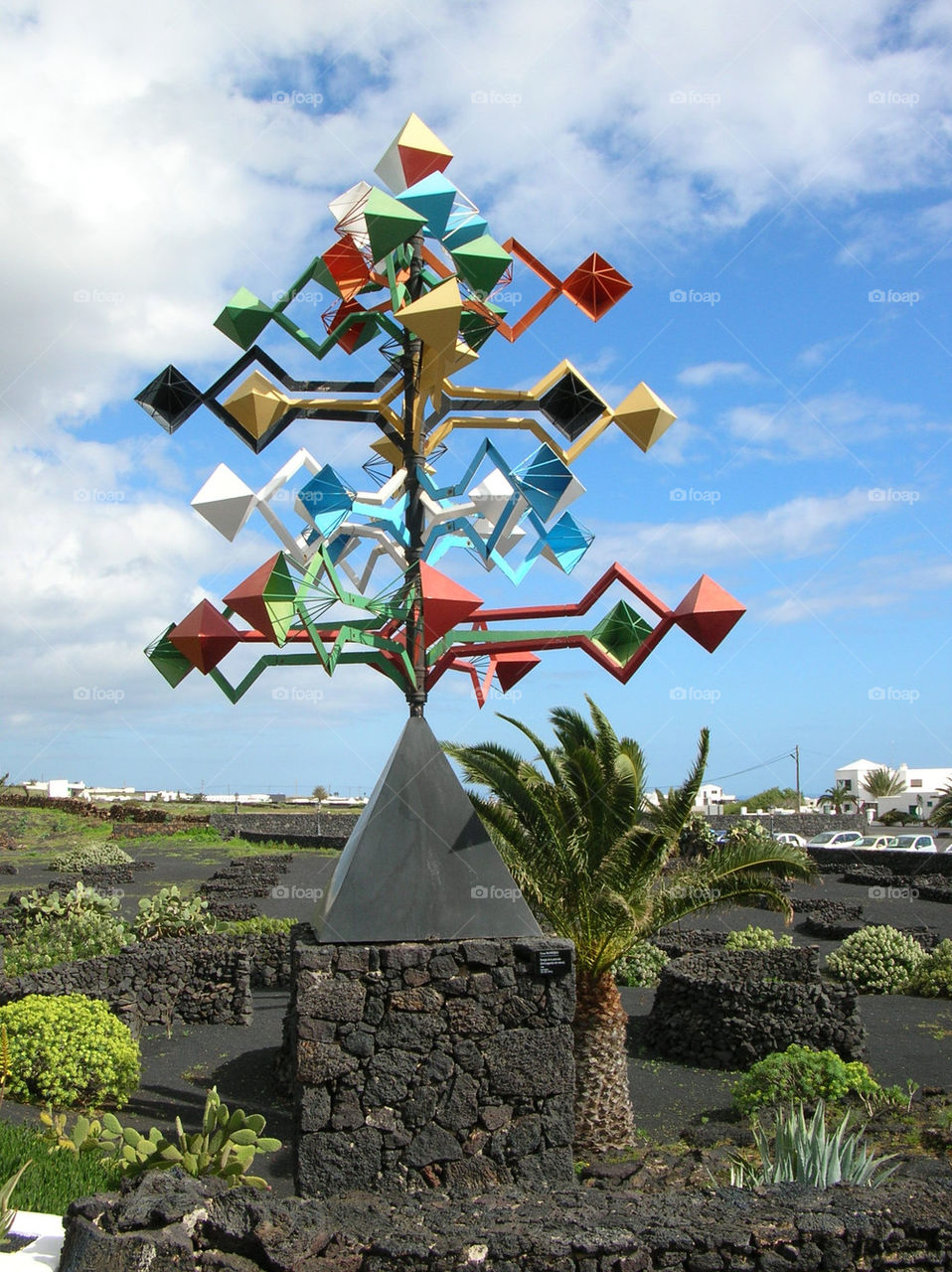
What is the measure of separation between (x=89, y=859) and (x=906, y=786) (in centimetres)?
7438

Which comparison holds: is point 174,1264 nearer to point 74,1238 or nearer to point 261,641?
point 74,1238

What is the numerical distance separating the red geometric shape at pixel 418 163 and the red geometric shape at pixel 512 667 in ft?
14.2

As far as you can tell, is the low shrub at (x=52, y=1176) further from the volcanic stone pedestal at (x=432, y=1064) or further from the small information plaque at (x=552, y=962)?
the small information plaque at (x=552, y=962)

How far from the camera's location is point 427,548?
29.1 ft

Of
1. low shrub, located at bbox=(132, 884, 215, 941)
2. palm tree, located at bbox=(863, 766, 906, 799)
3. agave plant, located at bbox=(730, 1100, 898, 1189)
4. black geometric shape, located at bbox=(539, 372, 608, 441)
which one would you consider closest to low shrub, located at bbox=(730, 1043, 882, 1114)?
agave plant, located at bbox=(730, 1100, 898, 1189)

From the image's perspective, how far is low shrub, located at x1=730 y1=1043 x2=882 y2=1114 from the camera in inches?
441

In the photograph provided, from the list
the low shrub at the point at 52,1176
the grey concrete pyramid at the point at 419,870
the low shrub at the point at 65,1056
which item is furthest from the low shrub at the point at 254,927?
the grey concrete pyramid at the point at 419,870

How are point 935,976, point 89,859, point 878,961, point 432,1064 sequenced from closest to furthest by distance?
point 432,1064
point 935,976
point 878,961
point 89,859

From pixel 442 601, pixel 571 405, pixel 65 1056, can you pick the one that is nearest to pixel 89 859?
pixel 65 1056

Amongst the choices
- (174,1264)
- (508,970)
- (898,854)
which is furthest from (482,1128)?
(898,854)

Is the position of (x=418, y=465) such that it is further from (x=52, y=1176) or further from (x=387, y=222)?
(x=52, y=1176)

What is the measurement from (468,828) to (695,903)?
3.61 meters

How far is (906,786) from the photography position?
8856cm

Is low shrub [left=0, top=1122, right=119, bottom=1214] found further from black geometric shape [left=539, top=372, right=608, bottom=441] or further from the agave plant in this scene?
black geometric shape [left=539, top=372, right=608, bottom=441]
